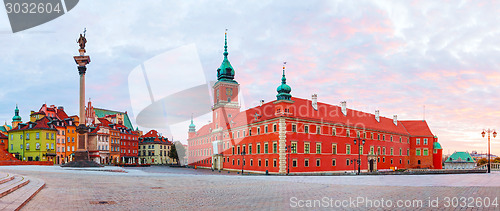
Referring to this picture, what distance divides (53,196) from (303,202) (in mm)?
10318

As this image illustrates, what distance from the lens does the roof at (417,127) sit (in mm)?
86500

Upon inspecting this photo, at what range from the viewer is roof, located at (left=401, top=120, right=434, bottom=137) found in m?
86.5

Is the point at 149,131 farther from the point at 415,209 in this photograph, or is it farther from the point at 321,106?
the point at 415,209

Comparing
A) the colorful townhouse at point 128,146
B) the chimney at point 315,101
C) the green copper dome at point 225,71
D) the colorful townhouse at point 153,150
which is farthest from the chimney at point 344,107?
the colorful townhouse at point 153,150

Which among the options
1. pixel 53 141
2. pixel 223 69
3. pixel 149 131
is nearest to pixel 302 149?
pixel 223 69

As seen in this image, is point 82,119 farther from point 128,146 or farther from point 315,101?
point 128,146

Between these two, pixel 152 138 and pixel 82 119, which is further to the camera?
pixel 152 138

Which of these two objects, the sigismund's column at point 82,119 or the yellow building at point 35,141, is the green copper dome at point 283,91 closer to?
the sigismund's column at point 82,119

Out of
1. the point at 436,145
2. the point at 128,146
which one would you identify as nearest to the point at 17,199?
the point at 436,145

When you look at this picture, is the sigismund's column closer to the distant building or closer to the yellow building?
the yellow building

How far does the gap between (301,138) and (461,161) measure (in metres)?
103

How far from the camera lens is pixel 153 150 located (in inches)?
4774

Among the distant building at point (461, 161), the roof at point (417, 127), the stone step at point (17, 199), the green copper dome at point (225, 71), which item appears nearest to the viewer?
the stone step at point (17, 199)

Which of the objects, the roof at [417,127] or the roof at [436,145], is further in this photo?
the roof at [417,127]
